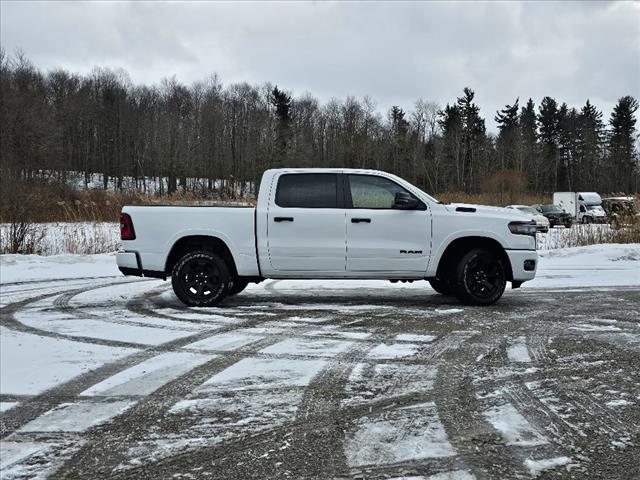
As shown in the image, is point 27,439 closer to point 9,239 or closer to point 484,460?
point 484,460

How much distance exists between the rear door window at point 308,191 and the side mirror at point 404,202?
0.84 m

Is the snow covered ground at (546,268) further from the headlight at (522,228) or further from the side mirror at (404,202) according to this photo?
the side mirror at (404,202)

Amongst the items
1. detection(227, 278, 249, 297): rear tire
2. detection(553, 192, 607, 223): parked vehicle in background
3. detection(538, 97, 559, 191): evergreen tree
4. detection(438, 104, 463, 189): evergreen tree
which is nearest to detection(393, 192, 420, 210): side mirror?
detection(227, 278, 249, 297): rear tire

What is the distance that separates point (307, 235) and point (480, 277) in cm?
254

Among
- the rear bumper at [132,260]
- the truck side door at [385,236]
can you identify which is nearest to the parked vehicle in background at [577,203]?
the truck side door at [385,236]

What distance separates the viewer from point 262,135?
7450 cm

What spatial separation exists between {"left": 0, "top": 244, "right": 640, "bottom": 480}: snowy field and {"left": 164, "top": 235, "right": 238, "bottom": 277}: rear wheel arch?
0.60 m

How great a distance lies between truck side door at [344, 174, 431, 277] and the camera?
773cm

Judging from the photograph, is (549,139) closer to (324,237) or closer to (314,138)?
(314,138)

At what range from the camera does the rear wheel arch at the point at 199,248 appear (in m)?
7.89

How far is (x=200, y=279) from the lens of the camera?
7902 millimetres

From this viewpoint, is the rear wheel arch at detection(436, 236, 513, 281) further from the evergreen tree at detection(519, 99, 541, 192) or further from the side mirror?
the evergreen tree at detection(519, 99, 541, 192)

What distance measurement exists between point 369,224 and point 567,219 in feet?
A: 101

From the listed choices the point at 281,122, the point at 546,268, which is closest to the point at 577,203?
the point at 546,268
